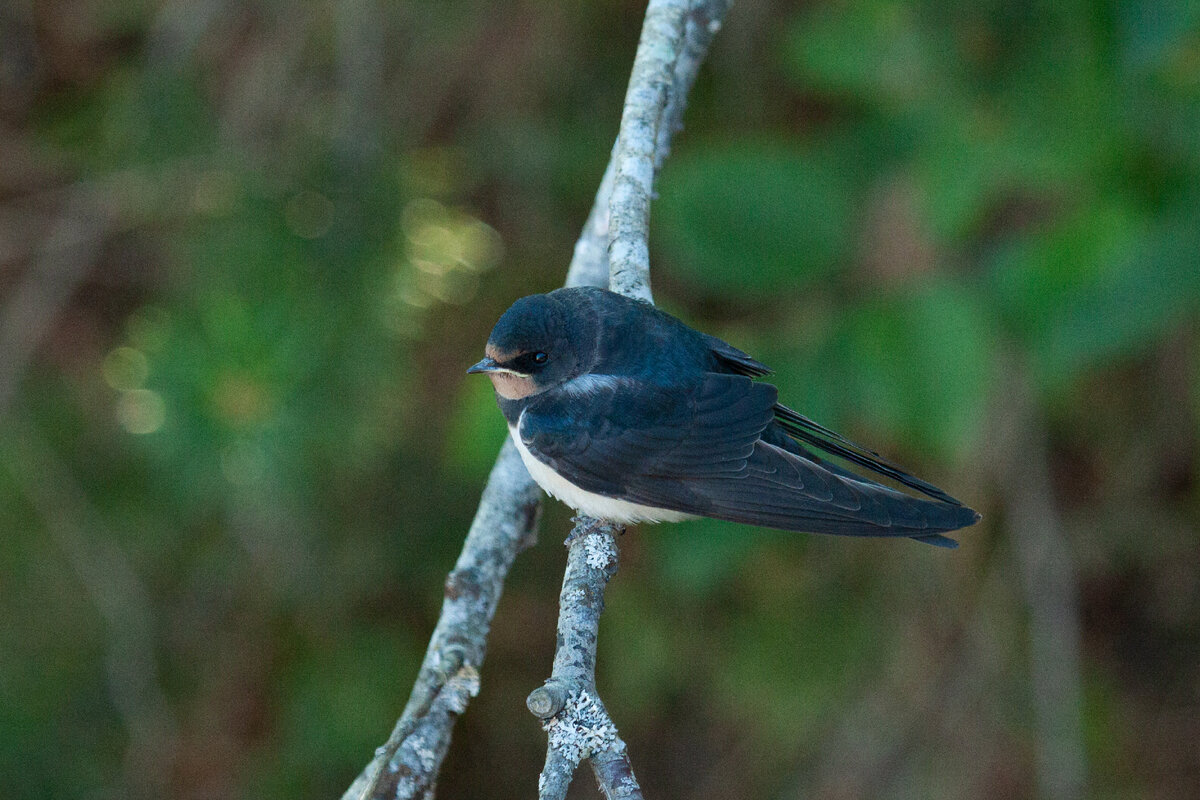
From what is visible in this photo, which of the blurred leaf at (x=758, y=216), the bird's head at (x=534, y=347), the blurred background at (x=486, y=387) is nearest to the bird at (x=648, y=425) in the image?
the bird's head at (x=534, y=347)

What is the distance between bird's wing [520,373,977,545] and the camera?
6.15 ft

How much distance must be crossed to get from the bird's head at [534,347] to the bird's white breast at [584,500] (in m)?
0.12

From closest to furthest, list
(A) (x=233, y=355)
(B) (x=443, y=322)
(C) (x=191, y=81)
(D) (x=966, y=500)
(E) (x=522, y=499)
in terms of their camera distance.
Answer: (E) (x=522, y=499) < (A) (x=233, y=355) < (C) (x=191, y=81) < (D) (x=966, y=500) < (B) (x=443, y=322)

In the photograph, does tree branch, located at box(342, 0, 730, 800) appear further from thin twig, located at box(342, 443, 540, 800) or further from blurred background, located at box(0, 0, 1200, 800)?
blurred background, located at box(0, 0, 1200, 800)

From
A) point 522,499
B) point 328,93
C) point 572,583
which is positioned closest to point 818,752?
point 522,499

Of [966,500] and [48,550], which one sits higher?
[966,500]

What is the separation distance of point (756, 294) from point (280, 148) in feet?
4.94

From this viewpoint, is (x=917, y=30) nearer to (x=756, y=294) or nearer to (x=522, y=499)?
(x=756, y=294)

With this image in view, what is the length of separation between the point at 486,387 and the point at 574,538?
722 mm

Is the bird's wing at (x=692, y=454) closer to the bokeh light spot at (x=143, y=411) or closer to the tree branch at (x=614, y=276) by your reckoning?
the tree branch at (x=614, y=276)

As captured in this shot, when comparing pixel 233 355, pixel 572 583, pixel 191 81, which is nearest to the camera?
pixel 572 583

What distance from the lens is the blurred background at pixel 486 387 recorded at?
9.08 feet

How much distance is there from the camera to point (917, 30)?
276cm

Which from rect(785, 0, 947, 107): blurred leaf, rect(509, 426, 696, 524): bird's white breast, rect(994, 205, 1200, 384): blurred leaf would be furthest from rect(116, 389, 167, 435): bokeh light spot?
rect(994, 205, 1200, 384): blurred leaf
